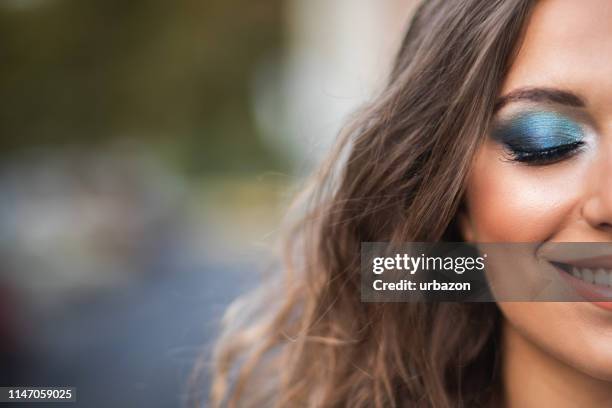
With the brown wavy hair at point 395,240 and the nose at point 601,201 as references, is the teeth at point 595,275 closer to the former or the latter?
the nose at point 601,201

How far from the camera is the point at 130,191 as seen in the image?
3420 mm

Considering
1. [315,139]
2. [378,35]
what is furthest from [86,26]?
[315,139]

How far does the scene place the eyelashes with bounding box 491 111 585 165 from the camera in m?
0.98

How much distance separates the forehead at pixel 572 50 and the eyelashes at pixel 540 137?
41 mm

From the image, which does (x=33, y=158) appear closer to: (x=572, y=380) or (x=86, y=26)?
(x=86, y=26)

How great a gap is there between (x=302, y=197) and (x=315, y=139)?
0.41ft

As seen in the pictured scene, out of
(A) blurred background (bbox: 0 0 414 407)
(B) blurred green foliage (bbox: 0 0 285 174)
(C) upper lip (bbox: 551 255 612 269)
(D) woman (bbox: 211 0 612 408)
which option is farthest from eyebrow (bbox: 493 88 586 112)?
(B) blurred green foliage (bbox: 0 0 285 174)

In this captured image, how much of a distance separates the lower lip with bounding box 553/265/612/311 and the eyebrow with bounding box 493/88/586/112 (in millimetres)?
230

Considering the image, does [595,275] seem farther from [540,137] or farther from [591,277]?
[540,137]

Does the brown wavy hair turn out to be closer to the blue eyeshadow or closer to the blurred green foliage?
the blue eyeshadow

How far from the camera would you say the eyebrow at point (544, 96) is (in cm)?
97

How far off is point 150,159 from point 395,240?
344 cm

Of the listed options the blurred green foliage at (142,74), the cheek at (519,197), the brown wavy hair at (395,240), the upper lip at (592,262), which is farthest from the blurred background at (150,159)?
the upper lip at (592,262)

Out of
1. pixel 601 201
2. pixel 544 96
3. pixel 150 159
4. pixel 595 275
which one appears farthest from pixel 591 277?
pixel 150 159
